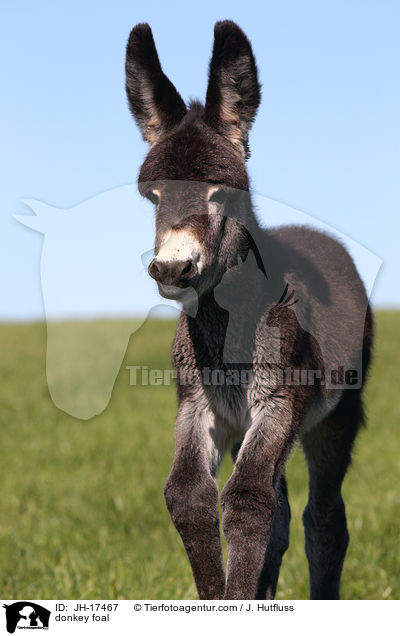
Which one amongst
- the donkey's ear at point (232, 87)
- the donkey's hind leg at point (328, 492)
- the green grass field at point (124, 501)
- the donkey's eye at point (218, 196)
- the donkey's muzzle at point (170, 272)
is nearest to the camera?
the donkey's muzzle at point (170, 272)

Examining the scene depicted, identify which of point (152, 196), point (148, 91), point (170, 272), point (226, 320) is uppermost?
point (148, 91)

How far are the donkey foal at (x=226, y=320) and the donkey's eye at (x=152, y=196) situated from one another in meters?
0.01

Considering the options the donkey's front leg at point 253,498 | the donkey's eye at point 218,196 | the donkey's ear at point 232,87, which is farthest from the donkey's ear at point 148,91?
the donkey's front leg at point 253,498

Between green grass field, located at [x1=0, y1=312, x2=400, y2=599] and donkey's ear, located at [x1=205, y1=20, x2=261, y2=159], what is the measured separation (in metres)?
1.10

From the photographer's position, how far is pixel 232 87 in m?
3.38

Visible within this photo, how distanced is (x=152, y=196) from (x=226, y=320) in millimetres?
782

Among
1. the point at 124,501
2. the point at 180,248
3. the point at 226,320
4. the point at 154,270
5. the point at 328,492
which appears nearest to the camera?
the point at 154,270

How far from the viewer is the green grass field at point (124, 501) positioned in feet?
20.7

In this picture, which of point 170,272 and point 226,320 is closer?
point 170,272

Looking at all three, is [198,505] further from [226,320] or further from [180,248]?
[180,248]

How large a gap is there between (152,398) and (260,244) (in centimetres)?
1637
